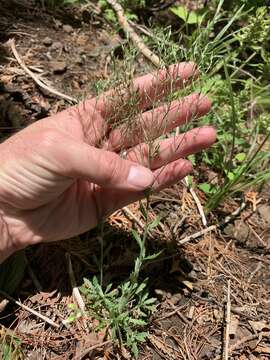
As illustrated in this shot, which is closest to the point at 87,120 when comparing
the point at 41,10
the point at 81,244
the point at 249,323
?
the point at 81,244

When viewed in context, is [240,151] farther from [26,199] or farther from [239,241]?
[26,199]

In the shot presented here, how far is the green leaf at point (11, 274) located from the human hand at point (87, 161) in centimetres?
5

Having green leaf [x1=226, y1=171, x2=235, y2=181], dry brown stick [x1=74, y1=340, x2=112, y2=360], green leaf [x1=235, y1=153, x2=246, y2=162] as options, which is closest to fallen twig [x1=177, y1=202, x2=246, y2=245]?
green leaf [x1=226, y1=171, x2=235, y2=181]

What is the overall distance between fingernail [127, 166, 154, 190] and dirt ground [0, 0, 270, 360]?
44 centimetres

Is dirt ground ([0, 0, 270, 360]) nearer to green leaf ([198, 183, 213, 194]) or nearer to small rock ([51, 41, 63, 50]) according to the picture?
green leaf ([198, 183, 213, 194])

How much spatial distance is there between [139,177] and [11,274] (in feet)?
2.34

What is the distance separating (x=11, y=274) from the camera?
195 cm

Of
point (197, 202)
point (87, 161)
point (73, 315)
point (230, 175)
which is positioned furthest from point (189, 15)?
point (73, 315)

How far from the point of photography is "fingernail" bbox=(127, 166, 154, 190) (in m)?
1.70

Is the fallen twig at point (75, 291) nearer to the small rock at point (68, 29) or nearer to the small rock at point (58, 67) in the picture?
the small rock at point (58, 67)

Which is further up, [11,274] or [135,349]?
[11,274]

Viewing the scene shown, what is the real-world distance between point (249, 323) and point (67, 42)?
2020 mm

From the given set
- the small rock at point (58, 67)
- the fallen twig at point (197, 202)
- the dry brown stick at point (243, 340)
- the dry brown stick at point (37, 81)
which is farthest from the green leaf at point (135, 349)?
the small rock at point (58, 67)

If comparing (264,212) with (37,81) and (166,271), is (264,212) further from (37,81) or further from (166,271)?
(37,81)
